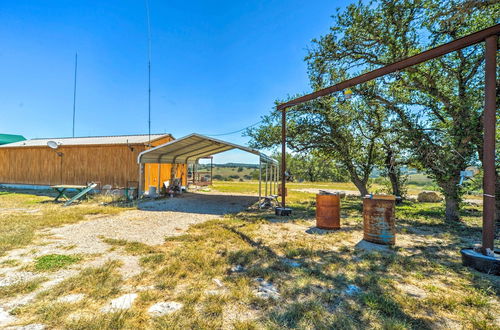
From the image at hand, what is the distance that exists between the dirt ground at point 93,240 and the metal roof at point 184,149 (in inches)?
127

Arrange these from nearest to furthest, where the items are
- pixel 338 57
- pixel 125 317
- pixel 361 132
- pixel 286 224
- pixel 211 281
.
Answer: pixel 125 317
pixel 211 281
pixel 286 224
pixel 338 57
pixel 361 132

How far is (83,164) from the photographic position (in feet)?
44.4

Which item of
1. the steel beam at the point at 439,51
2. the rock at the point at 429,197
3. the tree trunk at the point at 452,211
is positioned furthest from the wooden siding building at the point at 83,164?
the rock at the point at 429,197

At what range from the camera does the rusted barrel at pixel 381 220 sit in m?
4.51

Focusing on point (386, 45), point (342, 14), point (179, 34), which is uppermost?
point (179, 34)

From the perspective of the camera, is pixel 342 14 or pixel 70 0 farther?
pixel 70 0

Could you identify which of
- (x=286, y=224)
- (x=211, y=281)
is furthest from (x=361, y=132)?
(x=211, y=281)

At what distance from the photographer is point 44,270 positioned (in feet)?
9.97

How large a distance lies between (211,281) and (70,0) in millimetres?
12269

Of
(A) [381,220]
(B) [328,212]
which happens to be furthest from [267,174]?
(A) [381,220]

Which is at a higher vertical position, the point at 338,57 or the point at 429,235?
the point at 338,57

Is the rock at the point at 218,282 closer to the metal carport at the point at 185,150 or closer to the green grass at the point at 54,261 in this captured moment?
the green grass at the point at 54,261

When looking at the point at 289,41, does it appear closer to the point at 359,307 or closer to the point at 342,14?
the point at 342,14

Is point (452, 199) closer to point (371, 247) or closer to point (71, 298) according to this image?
point (371, 247)
